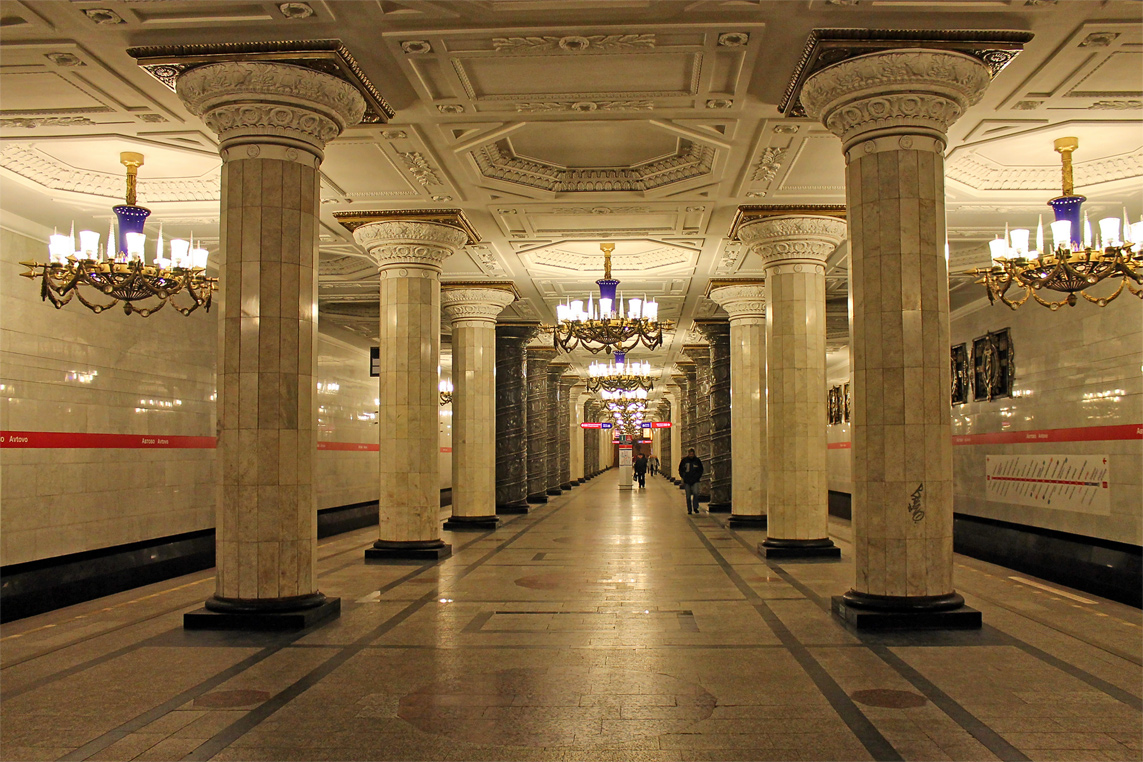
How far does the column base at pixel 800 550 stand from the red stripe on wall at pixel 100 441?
8630mm

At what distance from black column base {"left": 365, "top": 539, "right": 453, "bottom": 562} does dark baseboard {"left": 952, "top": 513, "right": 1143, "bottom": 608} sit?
21.9 ft

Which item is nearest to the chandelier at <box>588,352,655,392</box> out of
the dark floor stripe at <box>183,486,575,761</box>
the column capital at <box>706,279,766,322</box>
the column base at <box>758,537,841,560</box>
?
the column capital at <box>706,279,766,322</box>

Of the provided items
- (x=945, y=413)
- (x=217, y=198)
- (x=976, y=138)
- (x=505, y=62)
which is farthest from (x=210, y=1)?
(x=976, y=138)

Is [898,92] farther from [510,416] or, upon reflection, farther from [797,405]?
[510,416]

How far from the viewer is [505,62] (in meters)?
6.78

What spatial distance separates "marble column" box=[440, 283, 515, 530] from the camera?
16.0 m

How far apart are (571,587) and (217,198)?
6.18 m

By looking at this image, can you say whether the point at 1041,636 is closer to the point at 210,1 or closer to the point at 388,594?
the point at 388,594

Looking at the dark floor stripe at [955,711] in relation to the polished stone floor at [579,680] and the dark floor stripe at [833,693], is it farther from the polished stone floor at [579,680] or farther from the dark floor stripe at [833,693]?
the dark floor stripe at [833,693]

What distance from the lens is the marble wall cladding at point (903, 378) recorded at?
6691mm

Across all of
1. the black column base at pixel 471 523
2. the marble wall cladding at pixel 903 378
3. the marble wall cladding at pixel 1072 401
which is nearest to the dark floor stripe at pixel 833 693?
the marble wall cladding at pixel 903 378

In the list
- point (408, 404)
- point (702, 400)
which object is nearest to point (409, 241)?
point (408, 404)

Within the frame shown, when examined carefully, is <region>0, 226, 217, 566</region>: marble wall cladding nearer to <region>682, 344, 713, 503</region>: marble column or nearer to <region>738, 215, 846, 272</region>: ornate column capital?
<region>738, 215, 846, 272</region>: ornate column capital

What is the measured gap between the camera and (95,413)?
10.5 m
